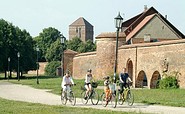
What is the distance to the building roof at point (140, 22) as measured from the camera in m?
63.9

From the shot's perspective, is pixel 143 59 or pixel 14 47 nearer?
pixel 143 59

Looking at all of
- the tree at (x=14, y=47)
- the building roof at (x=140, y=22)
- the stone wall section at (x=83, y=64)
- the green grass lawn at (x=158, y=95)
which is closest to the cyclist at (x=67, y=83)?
the green grass lawn at (x=158, y=95)

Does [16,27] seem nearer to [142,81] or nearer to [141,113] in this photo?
[142,81]

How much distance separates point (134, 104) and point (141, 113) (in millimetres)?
4629

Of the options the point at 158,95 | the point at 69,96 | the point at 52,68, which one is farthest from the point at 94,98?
the point at 52,68

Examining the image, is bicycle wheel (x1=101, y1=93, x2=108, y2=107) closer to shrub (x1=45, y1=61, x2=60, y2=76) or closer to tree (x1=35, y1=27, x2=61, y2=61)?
shrub (x1=45, y1=61, x2=60, y2=76)

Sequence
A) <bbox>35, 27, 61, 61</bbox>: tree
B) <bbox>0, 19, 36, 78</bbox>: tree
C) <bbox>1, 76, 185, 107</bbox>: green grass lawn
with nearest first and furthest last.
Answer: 1. <bbox>1, 76, 185, 107</bbox>: green grass lawn
2. <bbox>0, 19, 36, 78</bbox>: tree
3. <bbox>35, 27, 61, 61</bbox>: tree

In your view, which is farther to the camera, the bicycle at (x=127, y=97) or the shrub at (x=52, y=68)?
Result: the shrub at (x=52, y=68)

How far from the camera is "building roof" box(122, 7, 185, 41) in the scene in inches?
2515

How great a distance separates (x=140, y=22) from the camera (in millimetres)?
69500

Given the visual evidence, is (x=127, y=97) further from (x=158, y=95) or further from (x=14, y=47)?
(x=14, y=47)

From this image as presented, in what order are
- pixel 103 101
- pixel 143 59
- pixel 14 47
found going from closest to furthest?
pixel 103 101 → pixel 143 59 → pixel 14 47

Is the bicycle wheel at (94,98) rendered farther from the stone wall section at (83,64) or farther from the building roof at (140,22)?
the building roof at (140,22)

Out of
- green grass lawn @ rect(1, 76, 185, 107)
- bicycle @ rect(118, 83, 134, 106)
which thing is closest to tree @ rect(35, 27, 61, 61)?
green grass lawn @ rect(1, 76, 185, 107)
